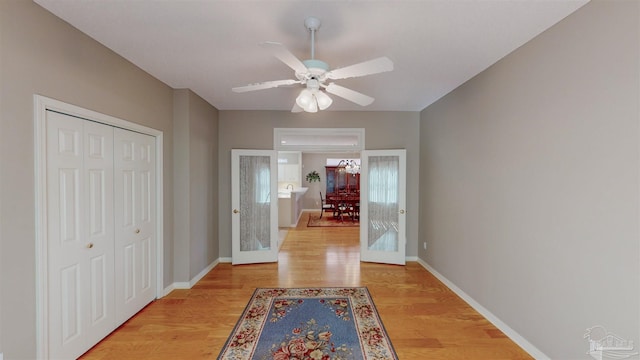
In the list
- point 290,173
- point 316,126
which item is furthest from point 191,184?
point 290,173

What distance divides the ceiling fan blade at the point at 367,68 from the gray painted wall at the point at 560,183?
135cm

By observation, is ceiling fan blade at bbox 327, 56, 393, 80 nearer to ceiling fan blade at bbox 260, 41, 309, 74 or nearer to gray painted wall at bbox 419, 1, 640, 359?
ceiling fan blade at bbox 260, 41, 309, 74

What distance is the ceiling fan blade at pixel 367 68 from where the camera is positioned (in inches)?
67.0

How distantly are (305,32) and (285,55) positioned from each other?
1.94ft

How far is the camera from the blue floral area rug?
7.53 feet

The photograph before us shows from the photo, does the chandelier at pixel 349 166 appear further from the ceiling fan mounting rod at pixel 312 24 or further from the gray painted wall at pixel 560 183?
the ceiling fan mounting rod at pixel 312 24

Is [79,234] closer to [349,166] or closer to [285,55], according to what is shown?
[285,55]

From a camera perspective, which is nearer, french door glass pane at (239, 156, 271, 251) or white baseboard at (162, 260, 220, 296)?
white baseboard at (162, 260, 220, 296)

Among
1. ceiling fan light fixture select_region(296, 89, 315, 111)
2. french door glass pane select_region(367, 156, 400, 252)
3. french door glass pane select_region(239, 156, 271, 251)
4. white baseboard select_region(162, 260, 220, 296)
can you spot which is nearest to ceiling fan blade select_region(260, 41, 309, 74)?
ceiling fan light fixture select_region(296, 89, 315, 111)

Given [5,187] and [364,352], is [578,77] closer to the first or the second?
[364,352]

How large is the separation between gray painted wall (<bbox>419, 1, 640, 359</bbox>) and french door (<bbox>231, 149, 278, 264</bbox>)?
9.62ft

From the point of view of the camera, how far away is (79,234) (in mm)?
2211

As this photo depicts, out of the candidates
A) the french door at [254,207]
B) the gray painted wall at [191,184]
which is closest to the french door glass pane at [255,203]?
the french door at [254,207]

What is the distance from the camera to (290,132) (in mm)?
4750
